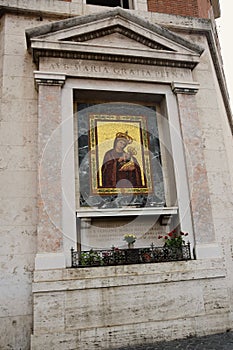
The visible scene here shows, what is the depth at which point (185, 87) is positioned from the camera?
8.49 metres

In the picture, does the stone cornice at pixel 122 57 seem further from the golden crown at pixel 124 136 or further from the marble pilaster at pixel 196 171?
the golden crown at pixel 124 136

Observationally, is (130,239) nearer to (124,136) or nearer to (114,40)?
(124,136)

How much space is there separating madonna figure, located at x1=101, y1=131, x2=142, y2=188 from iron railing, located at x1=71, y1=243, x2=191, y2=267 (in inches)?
62.8

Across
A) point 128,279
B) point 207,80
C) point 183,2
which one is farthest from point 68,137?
point 183,2

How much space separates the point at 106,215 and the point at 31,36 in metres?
4.46

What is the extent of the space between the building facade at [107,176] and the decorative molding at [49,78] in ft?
0.10

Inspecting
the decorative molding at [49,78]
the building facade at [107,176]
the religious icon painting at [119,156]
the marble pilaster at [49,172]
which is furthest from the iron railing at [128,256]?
the decorative molding at [49,78]

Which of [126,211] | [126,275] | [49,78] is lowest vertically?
[126,275]

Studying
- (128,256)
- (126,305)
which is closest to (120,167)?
(128,256)

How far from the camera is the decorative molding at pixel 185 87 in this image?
332 inches

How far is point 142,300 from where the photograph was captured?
6504mm

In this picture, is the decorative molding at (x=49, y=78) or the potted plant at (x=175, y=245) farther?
the decorative molding at (x=49, y=78)

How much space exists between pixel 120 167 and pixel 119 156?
0.29m

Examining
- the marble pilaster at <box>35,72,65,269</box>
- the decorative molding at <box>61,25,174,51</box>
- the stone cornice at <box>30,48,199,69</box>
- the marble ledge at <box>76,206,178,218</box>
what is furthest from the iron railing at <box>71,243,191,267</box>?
the decorative molding at <box>61,25,174,51</box>
